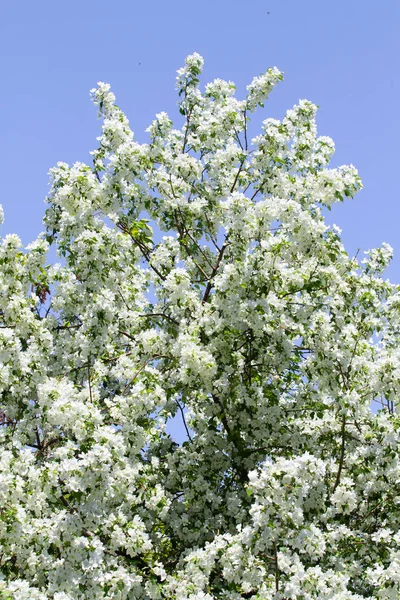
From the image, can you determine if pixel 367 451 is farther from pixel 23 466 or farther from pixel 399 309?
pixel 23 466

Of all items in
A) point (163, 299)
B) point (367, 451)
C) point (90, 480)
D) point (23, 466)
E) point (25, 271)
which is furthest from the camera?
point (163, 299)

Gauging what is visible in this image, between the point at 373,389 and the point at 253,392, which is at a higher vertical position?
the point at 253,392

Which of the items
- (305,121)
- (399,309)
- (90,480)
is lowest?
(90,480)

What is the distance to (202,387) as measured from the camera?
9391 mm

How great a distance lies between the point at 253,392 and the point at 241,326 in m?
0.97

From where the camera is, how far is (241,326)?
9.15 meters

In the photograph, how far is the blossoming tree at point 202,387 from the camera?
7.39 metres

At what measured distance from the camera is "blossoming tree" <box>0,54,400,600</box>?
7391 mm

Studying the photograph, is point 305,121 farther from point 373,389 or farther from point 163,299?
point 373,389

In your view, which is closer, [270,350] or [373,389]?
[373,389]

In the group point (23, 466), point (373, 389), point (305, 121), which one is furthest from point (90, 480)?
point (305, 121)

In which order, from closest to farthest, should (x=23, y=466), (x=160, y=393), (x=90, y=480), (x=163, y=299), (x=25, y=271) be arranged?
(x=90, y=480)
(x=23, y=466)
(x=160, y=393)
(x=25, y=271)
(x=163, y=299)

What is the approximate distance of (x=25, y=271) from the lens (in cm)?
1057

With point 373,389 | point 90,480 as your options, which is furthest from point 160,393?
point 373,389
